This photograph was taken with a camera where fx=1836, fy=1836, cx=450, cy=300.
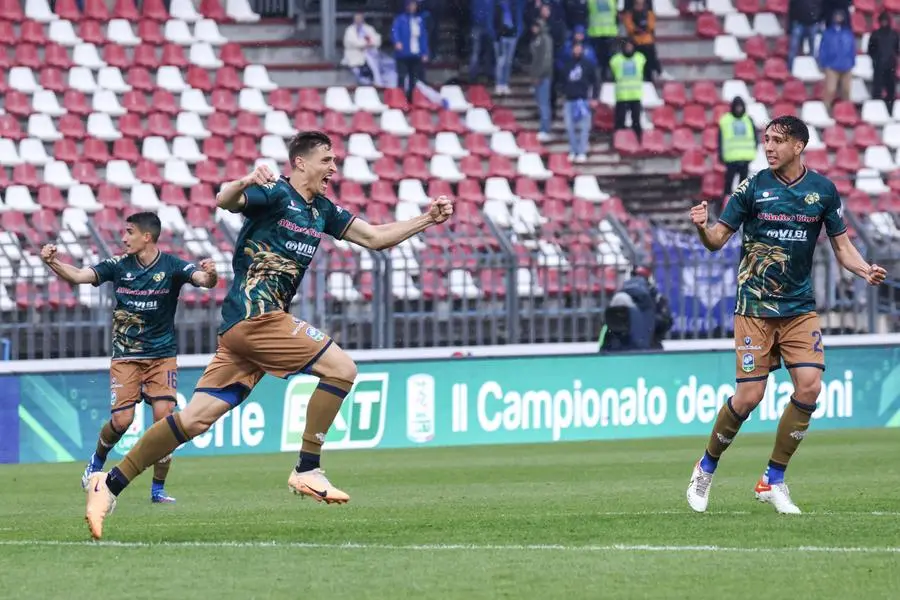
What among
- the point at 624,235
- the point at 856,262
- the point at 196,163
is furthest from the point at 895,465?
the point at 196,163

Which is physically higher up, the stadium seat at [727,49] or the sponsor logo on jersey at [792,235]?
the stadium seat at [727,49]

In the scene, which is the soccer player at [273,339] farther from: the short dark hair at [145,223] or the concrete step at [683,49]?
the concrete step at [683,49]

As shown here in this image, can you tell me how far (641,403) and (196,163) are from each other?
29.9 feet

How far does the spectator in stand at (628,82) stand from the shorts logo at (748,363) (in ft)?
60.8

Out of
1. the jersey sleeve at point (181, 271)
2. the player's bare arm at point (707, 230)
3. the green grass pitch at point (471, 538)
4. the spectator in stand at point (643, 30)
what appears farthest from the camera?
the spectator in stand at point (643, 30)

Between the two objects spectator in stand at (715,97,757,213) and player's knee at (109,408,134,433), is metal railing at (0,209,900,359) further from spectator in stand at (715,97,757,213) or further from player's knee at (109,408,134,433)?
spectator in stand at (715,97,757,213)

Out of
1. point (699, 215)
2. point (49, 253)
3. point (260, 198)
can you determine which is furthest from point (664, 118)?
point (260, 198)

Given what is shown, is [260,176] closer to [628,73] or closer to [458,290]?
[458,290]

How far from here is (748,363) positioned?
396 inches

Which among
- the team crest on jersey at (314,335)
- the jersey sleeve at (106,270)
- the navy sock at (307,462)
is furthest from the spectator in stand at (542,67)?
the navy sock at (307,462)

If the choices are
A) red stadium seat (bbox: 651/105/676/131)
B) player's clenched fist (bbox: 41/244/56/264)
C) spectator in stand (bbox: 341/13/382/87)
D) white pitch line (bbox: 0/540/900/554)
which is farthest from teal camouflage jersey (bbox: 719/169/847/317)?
red stadium seat (bbox: 651/105/676/131)

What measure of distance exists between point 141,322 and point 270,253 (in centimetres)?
367

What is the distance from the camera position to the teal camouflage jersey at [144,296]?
1277 cm

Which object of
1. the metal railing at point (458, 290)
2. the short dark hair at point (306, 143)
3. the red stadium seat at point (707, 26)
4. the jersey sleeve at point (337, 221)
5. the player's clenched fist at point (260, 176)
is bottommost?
the metal railing at point (458, 290)
